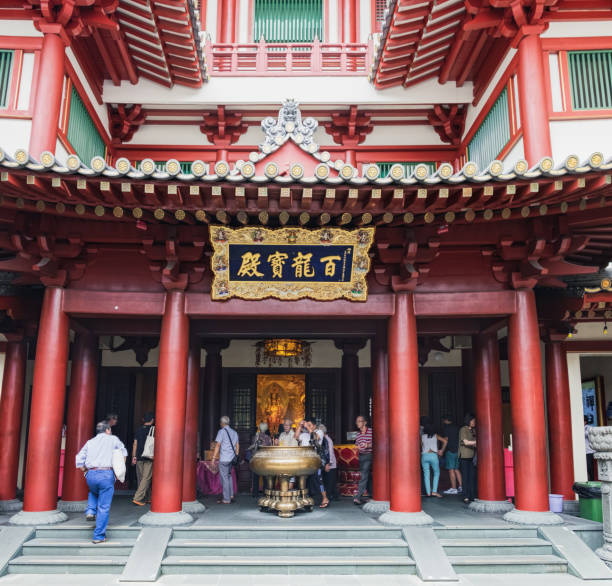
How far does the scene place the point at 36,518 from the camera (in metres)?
7.27

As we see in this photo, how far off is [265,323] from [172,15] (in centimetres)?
534

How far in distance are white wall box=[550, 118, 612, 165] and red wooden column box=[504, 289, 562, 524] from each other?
7.14ft

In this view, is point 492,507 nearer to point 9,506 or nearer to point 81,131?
point 9,506

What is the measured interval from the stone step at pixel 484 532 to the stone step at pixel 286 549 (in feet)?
2.39

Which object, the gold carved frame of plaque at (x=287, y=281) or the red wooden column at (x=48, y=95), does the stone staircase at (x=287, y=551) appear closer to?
the gold carved frame of plaque at (x=287, y=281)

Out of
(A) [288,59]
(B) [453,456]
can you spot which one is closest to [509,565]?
(B) [453,456]

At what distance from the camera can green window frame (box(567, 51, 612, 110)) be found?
8.36 meters

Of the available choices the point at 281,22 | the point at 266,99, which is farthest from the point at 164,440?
the point at 281,22

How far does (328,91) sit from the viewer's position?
35.8ft

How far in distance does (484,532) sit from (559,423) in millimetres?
3432

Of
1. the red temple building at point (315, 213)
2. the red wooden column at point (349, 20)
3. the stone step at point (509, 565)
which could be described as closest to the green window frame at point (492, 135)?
the red temple building at point (315, 213)

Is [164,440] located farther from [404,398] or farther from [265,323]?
[404,398]

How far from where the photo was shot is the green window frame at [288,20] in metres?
12.1

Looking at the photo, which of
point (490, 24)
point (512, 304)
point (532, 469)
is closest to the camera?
point (532, 469)
